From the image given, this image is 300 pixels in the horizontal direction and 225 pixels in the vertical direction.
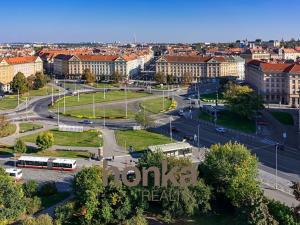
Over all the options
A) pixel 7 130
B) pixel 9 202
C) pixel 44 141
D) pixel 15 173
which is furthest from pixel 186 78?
pixel 9 202

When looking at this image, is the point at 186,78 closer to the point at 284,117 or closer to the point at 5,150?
the point at 284,117

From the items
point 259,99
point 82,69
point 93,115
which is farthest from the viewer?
point 82,69

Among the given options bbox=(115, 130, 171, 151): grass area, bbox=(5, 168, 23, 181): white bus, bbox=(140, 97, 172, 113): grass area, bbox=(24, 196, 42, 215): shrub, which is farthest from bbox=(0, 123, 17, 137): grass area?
bbox=(140, 97, 172, 113): grass area

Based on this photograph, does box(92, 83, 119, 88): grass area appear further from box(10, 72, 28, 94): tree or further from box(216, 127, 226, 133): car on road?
box(216, 127, 226, 133): car on road

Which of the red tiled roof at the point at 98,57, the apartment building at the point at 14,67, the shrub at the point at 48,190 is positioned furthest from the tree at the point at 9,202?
the red tiled roof at the point at 98,57

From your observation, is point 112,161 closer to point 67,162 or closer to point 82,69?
point 67,162

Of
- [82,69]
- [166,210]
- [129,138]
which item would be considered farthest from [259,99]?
[82,69]
